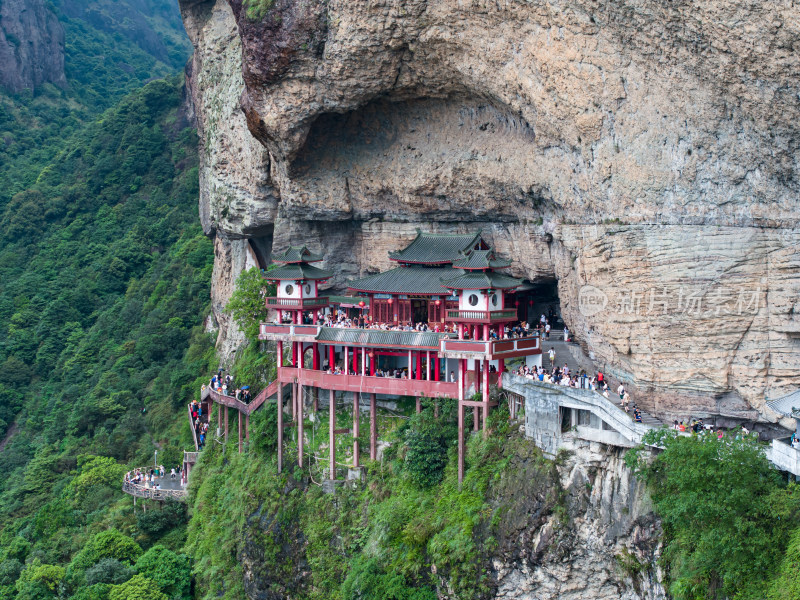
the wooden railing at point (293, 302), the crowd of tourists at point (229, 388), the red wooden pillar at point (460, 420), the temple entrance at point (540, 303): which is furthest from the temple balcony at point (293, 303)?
the temple entrance at point (540, 303)

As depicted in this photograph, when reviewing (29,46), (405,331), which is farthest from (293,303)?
(29,46)

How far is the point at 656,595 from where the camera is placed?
2781 cm

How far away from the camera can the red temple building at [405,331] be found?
115ft

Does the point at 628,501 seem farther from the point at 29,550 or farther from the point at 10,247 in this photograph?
the point at 10,247

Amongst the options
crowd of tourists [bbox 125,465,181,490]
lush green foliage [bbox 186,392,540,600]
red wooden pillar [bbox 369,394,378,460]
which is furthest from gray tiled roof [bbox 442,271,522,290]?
crowd of tourists [bbox 125,465,181,490]

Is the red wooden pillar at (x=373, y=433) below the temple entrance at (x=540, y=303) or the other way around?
below

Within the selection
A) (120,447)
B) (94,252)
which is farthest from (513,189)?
(94,252)

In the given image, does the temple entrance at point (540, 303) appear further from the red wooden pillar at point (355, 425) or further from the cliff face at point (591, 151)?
the red wooden pillar at point (355, 425)

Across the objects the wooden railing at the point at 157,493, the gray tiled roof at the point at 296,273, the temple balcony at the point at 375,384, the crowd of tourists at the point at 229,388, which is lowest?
the wooden railing at the point at 157,493

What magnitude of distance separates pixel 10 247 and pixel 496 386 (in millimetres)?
48157

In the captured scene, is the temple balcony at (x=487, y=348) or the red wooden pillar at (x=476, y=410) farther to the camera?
the red wooden pillar at (x=476, y=410)

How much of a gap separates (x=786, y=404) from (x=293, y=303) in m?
20.5

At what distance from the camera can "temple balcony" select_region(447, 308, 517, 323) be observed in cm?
3466

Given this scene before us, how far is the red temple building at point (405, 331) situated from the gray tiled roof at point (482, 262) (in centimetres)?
5
